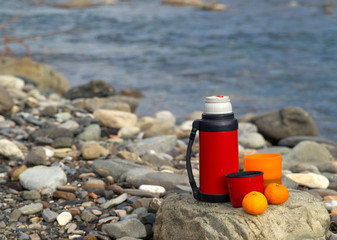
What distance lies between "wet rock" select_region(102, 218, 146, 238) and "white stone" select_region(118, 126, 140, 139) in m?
3.06

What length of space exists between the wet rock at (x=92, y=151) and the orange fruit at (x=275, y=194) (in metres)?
2.52

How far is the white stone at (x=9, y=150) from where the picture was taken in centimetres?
496

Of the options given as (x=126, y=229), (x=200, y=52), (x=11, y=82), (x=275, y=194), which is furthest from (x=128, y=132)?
(x=200, y=52)

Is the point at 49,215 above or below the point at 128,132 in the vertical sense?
above

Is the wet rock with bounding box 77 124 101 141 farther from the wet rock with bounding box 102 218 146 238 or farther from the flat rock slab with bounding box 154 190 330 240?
the flat rock slab with bounding box 154 190 330 240

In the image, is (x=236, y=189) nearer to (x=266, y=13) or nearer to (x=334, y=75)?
(x=334, y=75)

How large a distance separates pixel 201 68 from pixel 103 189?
32.7ft

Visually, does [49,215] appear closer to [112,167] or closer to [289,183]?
[112,167]

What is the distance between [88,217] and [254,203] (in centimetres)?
143

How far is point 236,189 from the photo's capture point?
9.47ft

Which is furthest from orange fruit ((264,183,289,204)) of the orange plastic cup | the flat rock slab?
the orange plastic cup

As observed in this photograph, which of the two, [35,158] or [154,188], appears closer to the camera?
[154,188]

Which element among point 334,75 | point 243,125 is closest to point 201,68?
point 334,75

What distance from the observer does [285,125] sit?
24.2ft
